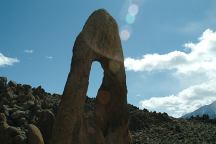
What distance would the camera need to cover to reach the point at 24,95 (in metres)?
33.6

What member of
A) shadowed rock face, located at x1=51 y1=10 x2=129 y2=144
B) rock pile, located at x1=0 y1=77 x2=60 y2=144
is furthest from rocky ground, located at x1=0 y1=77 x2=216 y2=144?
shadowed rock face, located at x1=51 y1=10 x2=129 y2=144

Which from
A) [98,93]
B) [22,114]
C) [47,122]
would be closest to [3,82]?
[22,114]

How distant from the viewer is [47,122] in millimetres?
19812

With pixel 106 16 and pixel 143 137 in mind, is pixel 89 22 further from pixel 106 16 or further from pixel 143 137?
pixel 143 137

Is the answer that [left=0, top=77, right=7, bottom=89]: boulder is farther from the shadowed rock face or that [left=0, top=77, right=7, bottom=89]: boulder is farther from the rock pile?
the shadowed rock face

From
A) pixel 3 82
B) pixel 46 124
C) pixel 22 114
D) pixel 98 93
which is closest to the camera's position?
pixel 98 93

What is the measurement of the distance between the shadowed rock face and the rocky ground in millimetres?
6107

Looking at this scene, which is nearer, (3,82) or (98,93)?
(98,93)

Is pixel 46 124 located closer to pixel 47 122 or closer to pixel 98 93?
pixel 47 122

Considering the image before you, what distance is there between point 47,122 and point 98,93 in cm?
664

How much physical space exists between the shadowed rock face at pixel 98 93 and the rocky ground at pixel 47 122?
611cm

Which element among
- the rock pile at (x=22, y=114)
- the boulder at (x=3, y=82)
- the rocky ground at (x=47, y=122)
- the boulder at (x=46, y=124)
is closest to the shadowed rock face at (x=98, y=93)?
the rock pile at (x=22, y=114)

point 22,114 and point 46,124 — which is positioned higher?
point 22,114

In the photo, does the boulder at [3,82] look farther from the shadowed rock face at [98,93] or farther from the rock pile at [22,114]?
the shadowed rock face at [98,93]
